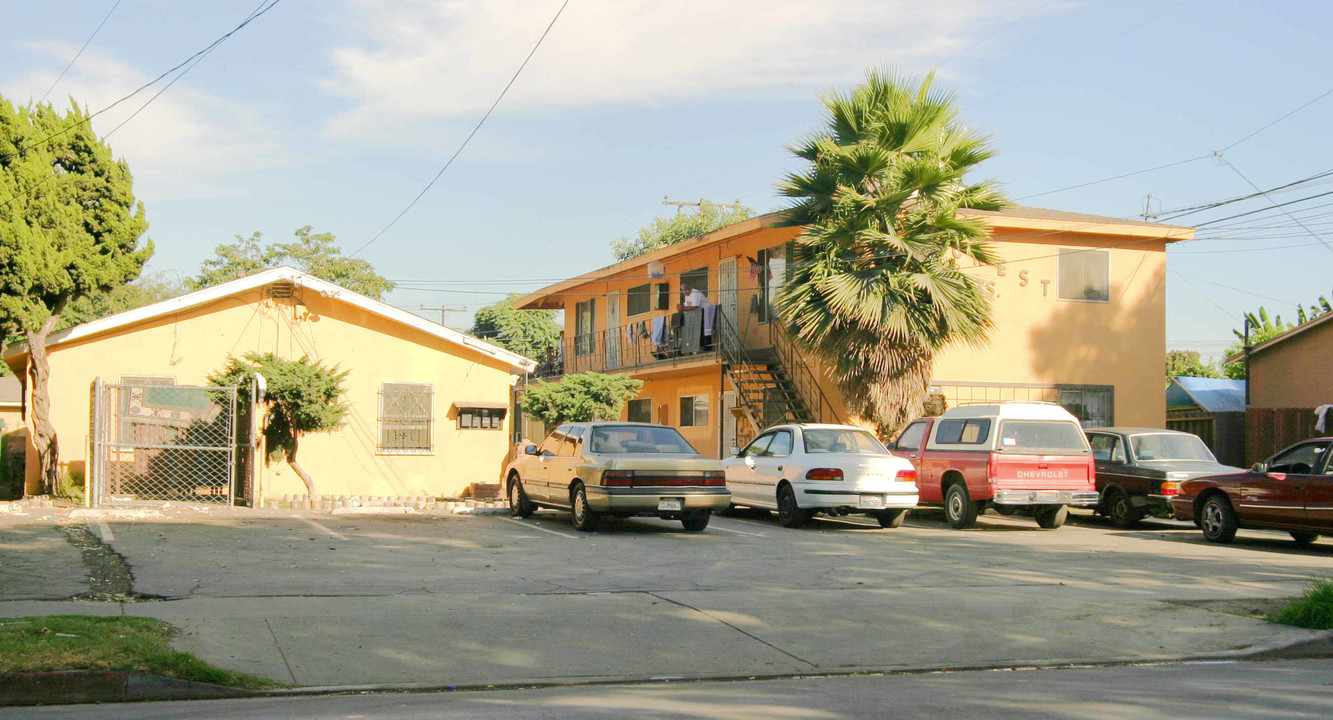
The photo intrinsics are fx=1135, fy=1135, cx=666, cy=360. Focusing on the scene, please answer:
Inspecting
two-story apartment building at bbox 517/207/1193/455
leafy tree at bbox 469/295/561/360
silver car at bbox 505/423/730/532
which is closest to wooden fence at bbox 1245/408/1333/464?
two-story apartment building at bbox 517/207/1193/455

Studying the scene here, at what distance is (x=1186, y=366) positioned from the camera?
52.9 meters

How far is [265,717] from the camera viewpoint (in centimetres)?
636

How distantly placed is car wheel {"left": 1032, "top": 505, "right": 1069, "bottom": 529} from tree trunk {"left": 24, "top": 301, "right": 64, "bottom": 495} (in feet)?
54.1

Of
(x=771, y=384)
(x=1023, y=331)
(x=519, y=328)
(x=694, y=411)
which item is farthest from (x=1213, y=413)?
(x=519, y=328)

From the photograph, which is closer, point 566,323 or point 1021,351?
point 1021,351

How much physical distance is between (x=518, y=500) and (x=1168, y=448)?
10864 millimetres

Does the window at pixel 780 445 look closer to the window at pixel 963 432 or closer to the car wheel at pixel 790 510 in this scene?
the car wheel at pixel 790 510

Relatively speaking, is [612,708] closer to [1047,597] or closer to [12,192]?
[1047,597]

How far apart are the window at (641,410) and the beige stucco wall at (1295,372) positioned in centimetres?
1575

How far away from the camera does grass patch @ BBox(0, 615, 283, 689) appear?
6.84 m

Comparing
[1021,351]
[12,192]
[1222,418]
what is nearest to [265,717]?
[12,192]

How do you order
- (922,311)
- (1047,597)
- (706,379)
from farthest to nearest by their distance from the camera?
(706,379) < (922,311) < (1047,597)

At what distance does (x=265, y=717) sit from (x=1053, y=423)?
558 inches

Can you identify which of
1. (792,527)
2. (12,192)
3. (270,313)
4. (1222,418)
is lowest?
(792,527)
